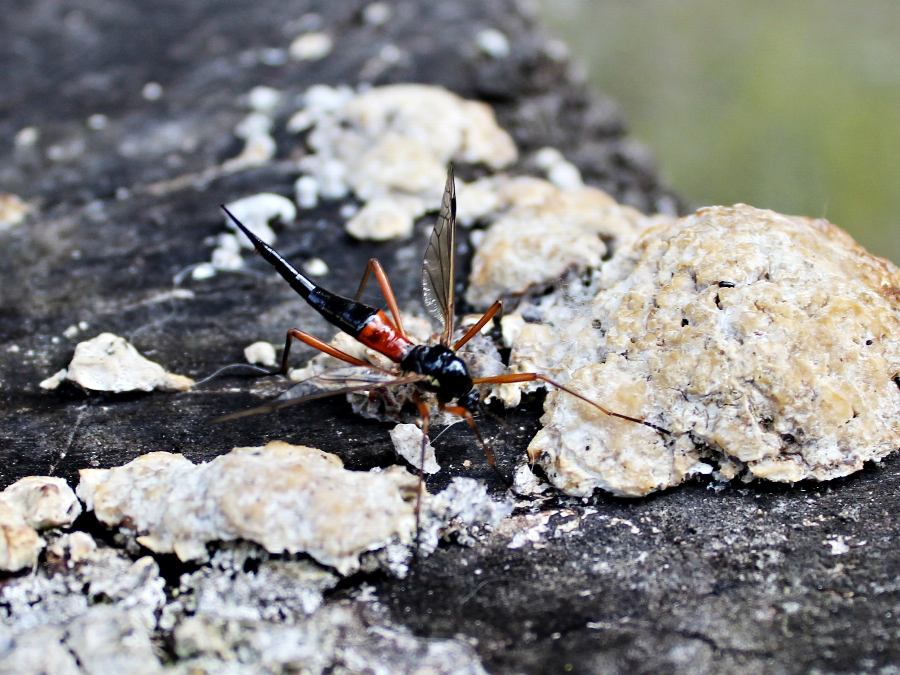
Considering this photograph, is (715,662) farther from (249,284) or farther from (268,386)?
(249,284)

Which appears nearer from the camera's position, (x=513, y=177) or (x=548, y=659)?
(x=548, y=659)

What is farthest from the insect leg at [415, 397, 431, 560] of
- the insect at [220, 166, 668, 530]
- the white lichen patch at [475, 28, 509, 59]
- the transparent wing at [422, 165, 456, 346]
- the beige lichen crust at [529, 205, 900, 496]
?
the white lichen patch at [475, 28, 509, 59]

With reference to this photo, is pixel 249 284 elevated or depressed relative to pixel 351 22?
depressed

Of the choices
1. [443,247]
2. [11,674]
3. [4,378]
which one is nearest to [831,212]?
[443,247]

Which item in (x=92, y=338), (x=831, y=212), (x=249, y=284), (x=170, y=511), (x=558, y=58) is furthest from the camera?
(x=831, y=212)

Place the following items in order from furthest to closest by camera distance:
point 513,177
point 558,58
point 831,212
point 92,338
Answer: point 831,212
point 558,58
point 513,177
point 92,338

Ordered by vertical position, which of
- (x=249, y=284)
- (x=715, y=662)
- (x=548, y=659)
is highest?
(x=715, y=662)

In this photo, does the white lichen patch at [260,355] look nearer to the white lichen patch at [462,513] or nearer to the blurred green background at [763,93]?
the white lichen patch at [462,513]
